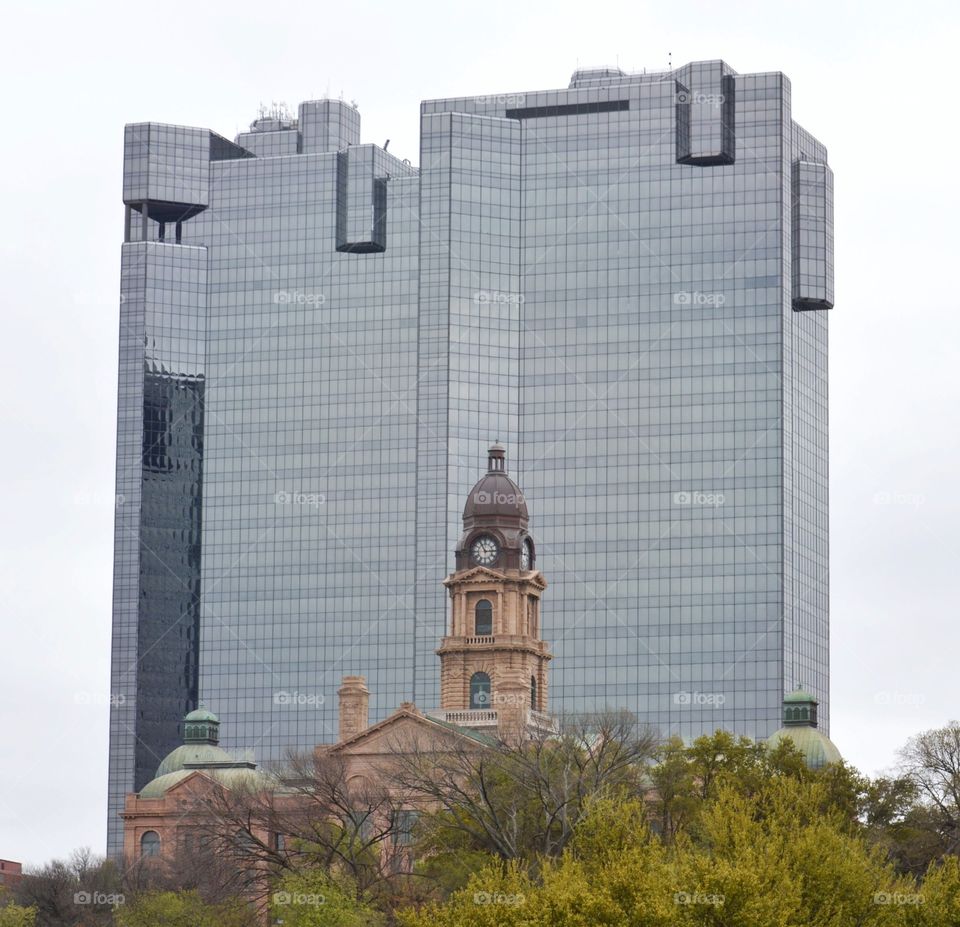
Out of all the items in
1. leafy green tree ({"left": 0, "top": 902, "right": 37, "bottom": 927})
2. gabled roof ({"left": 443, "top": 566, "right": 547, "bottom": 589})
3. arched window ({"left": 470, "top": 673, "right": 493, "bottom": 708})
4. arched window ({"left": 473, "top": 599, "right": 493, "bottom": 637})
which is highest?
gabled roof ({"left": 443, "top": 566, "right": 547, "bottom": 589})

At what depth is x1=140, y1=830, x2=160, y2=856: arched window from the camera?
19825 centimetres

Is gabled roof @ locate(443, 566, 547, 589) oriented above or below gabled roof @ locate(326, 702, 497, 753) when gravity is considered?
above

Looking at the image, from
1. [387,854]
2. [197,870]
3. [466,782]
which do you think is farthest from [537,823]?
[197,870]

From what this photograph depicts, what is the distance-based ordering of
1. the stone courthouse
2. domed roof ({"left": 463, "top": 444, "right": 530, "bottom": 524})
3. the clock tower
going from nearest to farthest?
1. the stone courthouse
2. the clock tower
3. domed roof ({"left": 463, "top": 444, "right": 530, "bottom": 524})

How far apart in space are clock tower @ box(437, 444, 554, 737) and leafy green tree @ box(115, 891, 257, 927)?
158 ft

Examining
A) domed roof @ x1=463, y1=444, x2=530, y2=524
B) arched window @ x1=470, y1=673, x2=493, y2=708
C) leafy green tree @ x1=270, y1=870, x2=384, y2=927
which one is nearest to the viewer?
leafy green tree @ x1=270, y1=870, x2=384, y2=927

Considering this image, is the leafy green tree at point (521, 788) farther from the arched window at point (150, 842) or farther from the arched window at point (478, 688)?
the arched window at point (150, 842)

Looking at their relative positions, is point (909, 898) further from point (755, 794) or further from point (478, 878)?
point (755, 794)

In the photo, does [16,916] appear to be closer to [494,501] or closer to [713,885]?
[494,501]

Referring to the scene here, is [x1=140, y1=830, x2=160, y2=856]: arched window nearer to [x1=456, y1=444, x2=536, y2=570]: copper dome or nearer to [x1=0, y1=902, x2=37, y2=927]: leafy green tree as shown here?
[x1=456, y1=444, x2=536, y2=570]: copper dome

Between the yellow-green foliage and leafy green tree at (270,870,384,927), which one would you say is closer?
the yellow-green foliage

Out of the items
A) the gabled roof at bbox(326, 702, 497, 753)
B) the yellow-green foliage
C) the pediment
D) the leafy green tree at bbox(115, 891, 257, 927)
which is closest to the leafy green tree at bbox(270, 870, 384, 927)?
the leafy green tree at bbox(115, 891, 257, 927)

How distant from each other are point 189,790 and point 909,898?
9401 cm

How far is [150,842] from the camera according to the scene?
199500mm
